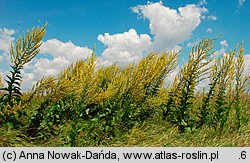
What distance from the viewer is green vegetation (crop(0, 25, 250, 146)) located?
21.9 feet

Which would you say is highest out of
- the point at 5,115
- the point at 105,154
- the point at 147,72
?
the point at 147,72

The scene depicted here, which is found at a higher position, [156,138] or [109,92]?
[109,92]

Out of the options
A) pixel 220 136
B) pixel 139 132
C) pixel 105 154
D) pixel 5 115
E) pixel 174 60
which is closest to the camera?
pixel 105 154

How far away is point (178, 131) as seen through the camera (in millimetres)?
7973

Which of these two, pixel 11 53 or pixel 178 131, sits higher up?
pixel 11 53

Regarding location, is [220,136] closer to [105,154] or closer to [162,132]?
[162,132]

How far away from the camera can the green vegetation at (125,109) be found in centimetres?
668

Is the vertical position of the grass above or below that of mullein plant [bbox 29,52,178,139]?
below

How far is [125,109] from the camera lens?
24.0ft

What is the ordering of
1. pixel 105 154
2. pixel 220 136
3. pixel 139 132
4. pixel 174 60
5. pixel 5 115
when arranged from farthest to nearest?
pixel 174 60 < pixel 220 136 < pixel 139 132 < pixel 5 115 < pixel 105 154

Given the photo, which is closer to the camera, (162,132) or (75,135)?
(75,135)

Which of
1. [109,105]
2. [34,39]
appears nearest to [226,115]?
[109,105]

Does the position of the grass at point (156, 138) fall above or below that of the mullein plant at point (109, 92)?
below

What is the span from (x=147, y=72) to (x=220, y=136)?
2.34 m
